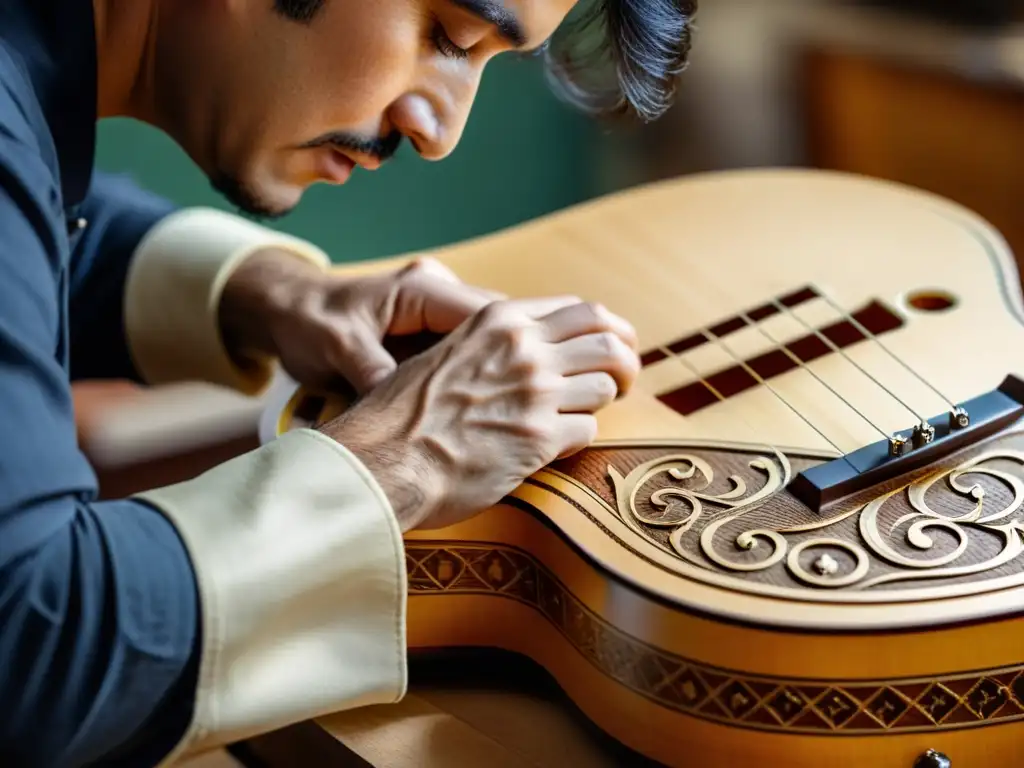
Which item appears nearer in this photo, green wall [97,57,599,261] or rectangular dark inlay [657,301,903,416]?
rectangular dark inlay [657,301,903,416]

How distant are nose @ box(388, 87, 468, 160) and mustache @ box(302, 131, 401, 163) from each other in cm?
1

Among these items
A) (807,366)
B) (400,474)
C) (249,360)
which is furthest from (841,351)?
(249,360)

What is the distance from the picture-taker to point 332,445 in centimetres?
80

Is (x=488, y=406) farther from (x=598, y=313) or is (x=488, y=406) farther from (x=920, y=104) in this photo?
(x=920, y=104)

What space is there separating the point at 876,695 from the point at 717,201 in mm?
627

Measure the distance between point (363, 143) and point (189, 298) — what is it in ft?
0.91

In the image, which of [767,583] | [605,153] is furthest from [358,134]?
[605,153]

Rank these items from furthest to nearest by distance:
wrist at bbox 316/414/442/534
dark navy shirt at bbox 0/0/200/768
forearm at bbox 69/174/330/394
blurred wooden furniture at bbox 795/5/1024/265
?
blurred wooden furniture at bbox 795/5/1024/265, forearm at bbox 69/174/330/394, wrist at bbox 316/414/442/534, dark navy shirt at bbox 0/0/200/768

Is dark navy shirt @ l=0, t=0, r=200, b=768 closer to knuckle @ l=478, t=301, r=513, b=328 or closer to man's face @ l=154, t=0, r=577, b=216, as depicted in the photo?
man's face @ l=154, t=0, r=577, b=216

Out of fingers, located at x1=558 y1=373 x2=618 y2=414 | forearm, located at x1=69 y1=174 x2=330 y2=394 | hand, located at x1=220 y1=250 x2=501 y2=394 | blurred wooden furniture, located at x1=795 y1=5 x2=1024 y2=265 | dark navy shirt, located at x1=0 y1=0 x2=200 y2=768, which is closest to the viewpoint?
dark navy shirt, located at x1=0 y1=0 x2=200 y2=768

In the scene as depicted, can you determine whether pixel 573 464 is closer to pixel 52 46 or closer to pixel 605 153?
pixel 52 46

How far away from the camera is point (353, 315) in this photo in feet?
3.44

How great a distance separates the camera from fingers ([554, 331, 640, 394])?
36.2 inches

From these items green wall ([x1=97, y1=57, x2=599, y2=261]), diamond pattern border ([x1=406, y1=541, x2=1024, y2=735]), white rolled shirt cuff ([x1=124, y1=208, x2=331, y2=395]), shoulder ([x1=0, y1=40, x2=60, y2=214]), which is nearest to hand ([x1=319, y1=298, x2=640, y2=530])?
diamond pattern border ([x1=406, y1=541, x2=1024, y2=735])
